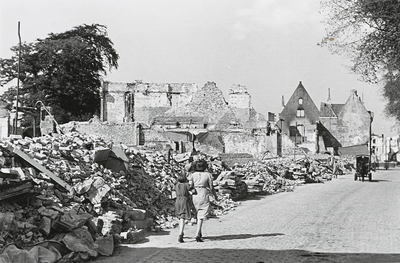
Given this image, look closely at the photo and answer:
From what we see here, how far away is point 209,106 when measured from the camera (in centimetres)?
5709

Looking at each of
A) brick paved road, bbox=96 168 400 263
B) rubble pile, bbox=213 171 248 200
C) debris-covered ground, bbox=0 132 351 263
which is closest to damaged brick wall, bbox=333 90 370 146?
rubble pile, bbox=213 171 248 200

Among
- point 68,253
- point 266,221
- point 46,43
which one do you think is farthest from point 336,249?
point 46,43

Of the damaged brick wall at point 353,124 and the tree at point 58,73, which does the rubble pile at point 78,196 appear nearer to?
the tree at point 58,73

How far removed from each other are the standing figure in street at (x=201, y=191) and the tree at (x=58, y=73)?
1641 inches

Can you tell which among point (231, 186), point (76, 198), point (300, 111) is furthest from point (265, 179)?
point (300, 111)

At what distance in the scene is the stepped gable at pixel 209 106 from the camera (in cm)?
5638

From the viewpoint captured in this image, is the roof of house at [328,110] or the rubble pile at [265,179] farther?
the roof of house at [328,110]

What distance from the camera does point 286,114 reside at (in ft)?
259

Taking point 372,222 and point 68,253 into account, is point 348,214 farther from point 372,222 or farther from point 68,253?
point 68,253

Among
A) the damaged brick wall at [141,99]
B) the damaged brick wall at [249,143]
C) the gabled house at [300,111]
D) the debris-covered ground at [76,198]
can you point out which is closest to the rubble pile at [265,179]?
the debris-covered ground at [76,198]

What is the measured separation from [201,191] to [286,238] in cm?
193

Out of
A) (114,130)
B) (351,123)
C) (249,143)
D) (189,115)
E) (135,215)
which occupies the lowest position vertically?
(135,215)

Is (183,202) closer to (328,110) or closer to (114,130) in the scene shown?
(114,130)

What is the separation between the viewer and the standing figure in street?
402 inches
